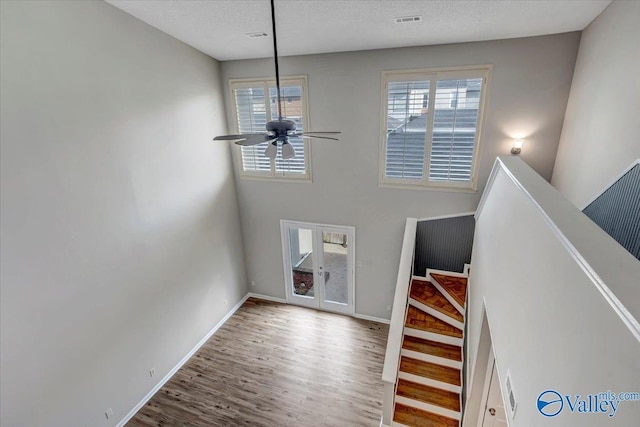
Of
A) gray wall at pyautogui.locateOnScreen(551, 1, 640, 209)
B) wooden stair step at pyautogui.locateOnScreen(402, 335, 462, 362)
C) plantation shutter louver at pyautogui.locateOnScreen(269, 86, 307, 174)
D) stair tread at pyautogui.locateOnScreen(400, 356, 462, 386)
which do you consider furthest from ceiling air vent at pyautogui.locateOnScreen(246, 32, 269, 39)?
stair tread at pyautogui.locateOnScreen(400, 356, 462, 386)

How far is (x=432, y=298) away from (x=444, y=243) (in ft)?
3.18

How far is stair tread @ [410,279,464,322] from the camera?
443 cm

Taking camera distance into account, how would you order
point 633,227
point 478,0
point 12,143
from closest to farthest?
point 633,227 < point 12,143 < point 478,0

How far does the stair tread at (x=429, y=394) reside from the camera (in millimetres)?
3661

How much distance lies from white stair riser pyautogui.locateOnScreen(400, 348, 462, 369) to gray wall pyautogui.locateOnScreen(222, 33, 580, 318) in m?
1.53

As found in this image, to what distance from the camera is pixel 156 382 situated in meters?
4.43

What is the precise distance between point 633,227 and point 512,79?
112 inches

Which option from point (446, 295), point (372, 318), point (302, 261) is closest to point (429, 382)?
point (446, 295)

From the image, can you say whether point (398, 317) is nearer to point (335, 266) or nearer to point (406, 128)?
point (335, 266)

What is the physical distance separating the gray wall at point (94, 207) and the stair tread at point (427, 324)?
3.61 meters

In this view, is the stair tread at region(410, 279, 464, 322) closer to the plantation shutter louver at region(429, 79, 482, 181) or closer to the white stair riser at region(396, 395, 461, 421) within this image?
the white stair riser at region(396, 395, 461, 421)

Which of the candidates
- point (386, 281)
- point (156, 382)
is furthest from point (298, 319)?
point (156, 382)

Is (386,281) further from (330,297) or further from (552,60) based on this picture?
(552,60)

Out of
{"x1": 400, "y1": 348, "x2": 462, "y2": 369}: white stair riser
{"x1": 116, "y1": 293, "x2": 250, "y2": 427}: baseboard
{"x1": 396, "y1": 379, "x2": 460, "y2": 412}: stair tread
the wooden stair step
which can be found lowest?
{"x1": 116, "y1": 293, "x2": 250, "y2": 427}: baseboard
